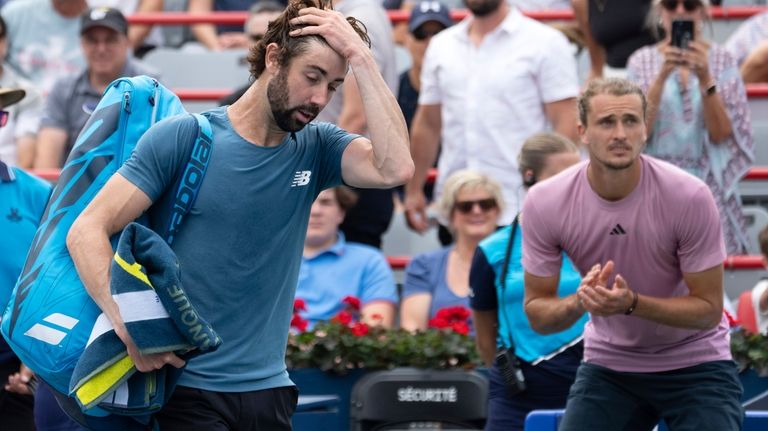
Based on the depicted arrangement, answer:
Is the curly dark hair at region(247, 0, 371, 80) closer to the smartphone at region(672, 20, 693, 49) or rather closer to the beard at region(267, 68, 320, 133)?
the beard at region(267, 68, 320, 133)

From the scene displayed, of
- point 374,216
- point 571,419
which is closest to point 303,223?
point 571,419

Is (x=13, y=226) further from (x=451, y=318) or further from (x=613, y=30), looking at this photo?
(x=613, y=30)

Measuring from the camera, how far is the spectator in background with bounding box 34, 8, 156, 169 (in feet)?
28.4

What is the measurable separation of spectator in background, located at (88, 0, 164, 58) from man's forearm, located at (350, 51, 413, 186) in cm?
693

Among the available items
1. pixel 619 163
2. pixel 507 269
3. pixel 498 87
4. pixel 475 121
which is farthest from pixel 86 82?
pixel 619 163

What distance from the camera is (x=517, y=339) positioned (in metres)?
5.98

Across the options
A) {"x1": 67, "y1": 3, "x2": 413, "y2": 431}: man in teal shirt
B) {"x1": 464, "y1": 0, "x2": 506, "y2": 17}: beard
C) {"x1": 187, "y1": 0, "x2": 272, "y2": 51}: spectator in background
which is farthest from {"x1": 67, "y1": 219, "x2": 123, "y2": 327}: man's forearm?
{"x1": 187, "y1": 0, "x2": 272, "y2": 51}: spectator in background

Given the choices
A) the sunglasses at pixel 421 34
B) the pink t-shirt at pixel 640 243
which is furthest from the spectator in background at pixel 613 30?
the pink t-shirt at pixel 640 243

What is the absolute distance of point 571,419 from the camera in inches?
199

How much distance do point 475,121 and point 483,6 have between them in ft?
2.15

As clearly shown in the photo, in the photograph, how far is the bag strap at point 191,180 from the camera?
394 centimetres

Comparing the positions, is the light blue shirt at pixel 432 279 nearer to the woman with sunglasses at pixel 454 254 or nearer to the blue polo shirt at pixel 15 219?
the woman with sunglasses at pixel 454 254

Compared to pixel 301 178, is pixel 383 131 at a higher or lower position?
higher

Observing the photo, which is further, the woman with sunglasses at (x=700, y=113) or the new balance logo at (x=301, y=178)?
the woman with sunglasses at (x=700, y=113)
